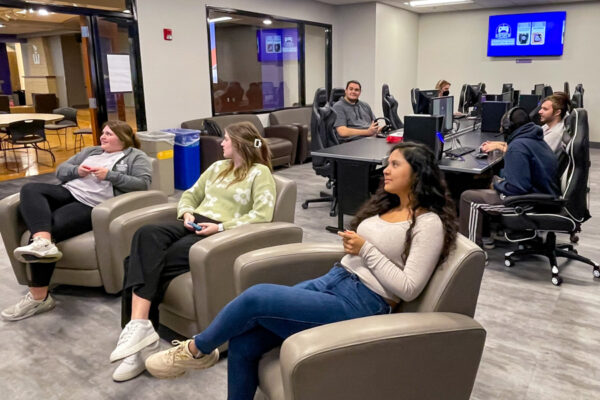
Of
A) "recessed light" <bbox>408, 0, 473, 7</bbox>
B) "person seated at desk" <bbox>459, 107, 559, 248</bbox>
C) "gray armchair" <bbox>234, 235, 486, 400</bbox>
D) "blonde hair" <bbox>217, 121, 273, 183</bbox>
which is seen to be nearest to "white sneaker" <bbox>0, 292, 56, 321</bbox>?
"blonde hair" <bbox>217, 121, 273, 183</bbox>

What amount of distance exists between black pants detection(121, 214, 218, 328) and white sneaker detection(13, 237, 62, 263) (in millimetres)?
548

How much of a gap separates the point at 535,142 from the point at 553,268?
2.78ft

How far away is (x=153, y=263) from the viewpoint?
2.26 metres

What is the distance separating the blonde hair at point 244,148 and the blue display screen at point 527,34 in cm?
841

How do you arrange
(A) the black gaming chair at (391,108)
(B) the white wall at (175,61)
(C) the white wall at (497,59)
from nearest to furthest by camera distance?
(B) the white wall at (175,61) < (A) the black gaming chair at (391,108) < (C) the white wall at (497,59)

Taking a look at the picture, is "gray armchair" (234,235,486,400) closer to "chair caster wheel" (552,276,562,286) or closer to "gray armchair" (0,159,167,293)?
"gray armchair" (0,159,167,293)

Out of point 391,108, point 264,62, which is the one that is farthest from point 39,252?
point 264,62

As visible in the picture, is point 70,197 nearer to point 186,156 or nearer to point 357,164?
point 357,164

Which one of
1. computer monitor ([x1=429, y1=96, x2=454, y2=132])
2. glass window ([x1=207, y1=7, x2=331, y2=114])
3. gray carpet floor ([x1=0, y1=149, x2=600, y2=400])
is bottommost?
gray carpet floor ([x1=0, y1=149, x2=600, y2=400])

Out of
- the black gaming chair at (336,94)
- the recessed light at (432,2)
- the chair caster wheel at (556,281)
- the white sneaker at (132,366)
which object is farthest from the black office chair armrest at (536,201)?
the recessed light at (432,2)

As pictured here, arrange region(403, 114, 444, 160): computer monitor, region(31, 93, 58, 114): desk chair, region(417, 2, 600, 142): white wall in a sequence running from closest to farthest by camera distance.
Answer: region(403, 114, 444, 160): computer monitor → region(417, 2, 600, 142): white wall → region(31, 93, 58, 114): desk chair

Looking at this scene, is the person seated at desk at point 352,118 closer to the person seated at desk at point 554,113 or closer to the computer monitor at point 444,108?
the computer monitor at point 444,108

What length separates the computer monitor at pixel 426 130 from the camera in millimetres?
3604

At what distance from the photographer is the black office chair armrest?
10.1 ft
